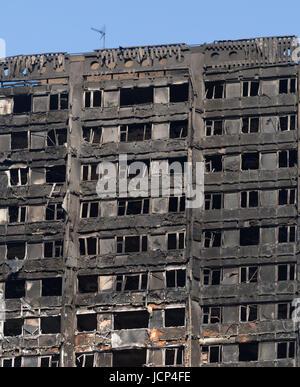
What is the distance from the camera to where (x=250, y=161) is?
352ft

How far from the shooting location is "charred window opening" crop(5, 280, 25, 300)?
10731cm

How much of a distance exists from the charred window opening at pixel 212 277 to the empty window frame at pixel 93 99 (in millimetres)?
18187

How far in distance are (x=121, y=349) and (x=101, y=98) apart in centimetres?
2251

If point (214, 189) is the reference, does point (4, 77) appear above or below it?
above

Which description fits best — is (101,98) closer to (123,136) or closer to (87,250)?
(123,136)

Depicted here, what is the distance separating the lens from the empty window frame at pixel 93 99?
4373 inches

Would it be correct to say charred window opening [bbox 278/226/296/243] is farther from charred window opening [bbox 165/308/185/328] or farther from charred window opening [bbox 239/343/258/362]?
charred window opening [bbox 165/308/185/328]

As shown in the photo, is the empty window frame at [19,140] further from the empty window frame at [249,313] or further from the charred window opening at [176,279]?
the empty window frame at [249,313]

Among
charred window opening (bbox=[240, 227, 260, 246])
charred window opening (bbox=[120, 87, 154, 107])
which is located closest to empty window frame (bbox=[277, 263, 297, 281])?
charred window opening (bbox=[240, 227, 260, 246])

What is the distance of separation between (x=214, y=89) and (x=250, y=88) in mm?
3166
